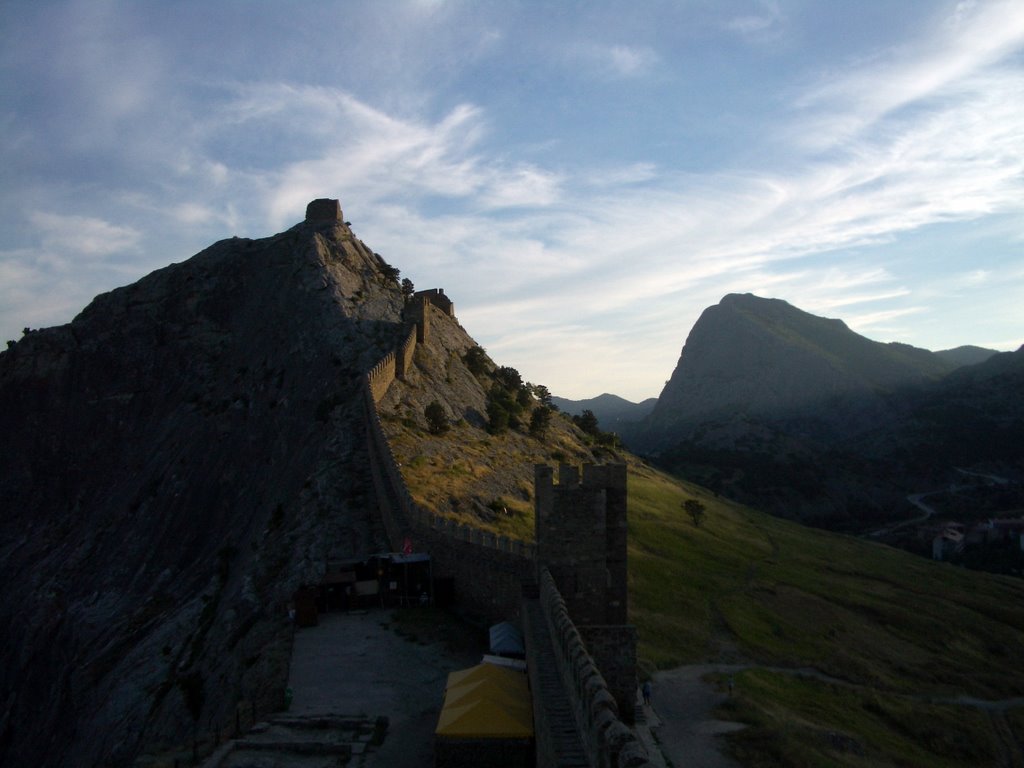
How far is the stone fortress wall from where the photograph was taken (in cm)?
1056

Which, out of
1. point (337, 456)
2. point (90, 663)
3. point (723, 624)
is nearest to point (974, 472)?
point (723, 624)

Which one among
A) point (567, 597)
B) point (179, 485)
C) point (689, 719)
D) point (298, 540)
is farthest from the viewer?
point (179, 485)

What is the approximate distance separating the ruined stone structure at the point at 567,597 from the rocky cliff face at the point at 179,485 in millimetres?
6594

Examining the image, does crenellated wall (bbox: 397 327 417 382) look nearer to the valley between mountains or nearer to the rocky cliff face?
the valley between mountains

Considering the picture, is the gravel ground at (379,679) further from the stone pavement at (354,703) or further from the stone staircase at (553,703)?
the stone staircase at (553,703)

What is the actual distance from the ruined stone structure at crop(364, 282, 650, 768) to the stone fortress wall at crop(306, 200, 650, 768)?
0.09ft

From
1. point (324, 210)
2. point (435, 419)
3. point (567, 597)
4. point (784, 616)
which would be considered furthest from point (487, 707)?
point (324, 210)

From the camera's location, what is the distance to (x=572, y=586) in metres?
21.0

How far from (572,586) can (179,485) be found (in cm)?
4928

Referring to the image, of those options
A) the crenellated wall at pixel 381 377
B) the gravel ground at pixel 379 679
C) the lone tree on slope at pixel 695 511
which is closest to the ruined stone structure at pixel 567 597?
the gravel ground at pixel 379 679

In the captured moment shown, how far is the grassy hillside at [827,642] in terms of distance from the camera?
31625 millimetres

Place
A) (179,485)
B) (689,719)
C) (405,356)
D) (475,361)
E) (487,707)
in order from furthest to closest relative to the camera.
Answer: (475,361), (405,356), (179,485), (689,719), (487,707)

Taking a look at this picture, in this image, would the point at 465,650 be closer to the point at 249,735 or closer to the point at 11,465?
the point at 249,735

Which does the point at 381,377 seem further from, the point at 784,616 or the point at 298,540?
the point at 784,616
